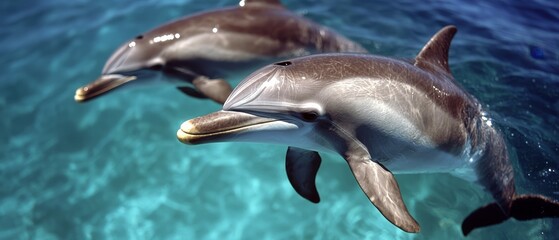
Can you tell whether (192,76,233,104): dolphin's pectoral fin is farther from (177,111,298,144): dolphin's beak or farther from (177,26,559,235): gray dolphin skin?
(177,111,298,144): dolphin's beak

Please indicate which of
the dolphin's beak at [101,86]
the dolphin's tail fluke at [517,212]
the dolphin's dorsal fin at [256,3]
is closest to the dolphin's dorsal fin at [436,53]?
the dolphin's tail fluke at [517,212]

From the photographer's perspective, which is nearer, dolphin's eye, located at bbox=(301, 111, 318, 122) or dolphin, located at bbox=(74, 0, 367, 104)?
dolphin's eye, located at bbox=(301, 111, 318, 122)

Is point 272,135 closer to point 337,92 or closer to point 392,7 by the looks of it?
point 337,92

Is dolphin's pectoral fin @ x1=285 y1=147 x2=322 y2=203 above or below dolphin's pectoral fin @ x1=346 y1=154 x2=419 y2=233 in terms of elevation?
below

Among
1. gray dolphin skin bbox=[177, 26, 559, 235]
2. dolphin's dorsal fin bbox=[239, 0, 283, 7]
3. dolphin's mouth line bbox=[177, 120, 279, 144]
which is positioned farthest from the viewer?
dolphin's dorsal fin bbox=[239, 0, 283, 7]

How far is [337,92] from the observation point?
12.5ft

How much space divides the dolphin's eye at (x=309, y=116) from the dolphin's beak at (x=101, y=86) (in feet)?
10.7

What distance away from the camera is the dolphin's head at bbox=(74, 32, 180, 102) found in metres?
5.94

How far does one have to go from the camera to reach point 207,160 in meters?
6.93

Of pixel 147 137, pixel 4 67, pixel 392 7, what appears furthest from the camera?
pixel 392 7

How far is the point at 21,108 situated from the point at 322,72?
6.72m

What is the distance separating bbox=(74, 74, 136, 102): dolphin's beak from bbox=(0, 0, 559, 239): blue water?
1.45 meters

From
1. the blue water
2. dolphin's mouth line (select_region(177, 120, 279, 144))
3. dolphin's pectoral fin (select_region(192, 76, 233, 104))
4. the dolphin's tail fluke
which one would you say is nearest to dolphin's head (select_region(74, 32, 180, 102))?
dolphin's pectoral fin (select_region(192, 76, 233, 104))

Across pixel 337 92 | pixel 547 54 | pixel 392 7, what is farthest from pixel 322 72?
pixel 392 7
